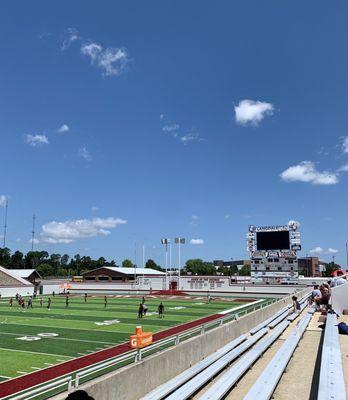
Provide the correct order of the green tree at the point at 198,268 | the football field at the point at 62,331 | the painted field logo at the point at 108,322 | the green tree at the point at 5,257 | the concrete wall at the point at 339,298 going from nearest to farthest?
the football field at the point at 62,331, the concrete wall at the point at 339,298, the painted field logo at the point at 108,322, the green tree at the point at 5,257, the green tree at the point at 198,268

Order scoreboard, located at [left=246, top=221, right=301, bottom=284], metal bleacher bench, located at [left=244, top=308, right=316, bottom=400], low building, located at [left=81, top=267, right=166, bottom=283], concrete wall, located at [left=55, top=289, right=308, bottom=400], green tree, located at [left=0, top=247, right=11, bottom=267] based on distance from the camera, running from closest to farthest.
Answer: concrete wall, located at [left=55, top=289, right=308, bottom=400], metal bleacher bench, located at [left=244, top=308, right=316, bottom=400], scoreboard, located at [left=246, top=221, right=301, bottom=284], low building, located at [left=81, top=267, right=166, bottom=283], green tree, located at [left=0, top=247, right=11, bottom=267]

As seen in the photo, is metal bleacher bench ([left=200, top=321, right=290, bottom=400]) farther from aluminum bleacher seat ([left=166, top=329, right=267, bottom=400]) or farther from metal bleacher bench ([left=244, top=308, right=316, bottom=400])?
metal bleacher bench ([left=244, top=308, right=316, bottom=400])

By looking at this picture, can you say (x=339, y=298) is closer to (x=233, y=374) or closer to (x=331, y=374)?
(x=233, y=374)

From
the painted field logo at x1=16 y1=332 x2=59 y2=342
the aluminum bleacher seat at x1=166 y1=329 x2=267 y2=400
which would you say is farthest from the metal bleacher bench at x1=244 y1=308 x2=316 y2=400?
the painted field logo at x1=16 y1=332 x2=59 y2=342

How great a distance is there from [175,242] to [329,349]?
62.0 m

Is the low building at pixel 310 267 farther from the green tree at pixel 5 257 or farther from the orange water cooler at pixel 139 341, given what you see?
the orange water cooler at pixel 139 341

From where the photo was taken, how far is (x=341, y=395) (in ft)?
28.0

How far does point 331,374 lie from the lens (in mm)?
10008

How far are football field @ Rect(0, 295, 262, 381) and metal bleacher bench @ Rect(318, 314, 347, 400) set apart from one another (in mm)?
11497

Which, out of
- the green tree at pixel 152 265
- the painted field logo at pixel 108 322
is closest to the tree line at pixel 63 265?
the green tree at pixel 152 265

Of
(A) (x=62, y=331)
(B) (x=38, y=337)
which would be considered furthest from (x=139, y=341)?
(A) (x=62, y=331)

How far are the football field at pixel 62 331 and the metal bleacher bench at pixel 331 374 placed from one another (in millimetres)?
11497

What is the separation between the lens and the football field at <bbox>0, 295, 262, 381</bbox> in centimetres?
1958

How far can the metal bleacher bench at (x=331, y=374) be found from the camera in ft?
28.3
